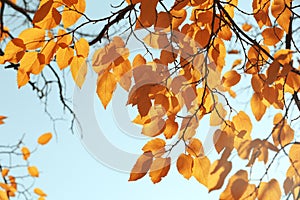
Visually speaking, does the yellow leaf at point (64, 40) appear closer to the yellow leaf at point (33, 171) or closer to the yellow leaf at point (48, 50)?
the yellow leaf at point (48, 50)

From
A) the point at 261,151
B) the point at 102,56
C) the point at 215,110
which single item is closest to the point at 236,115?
the point at 215,110

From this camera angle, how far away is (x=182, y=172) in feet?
2.69

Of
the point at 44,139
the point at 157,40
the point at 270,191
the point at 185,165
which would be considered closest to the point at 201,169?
the point at 185,165

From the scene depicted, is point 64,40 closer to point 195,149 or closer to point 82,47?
point 82,47

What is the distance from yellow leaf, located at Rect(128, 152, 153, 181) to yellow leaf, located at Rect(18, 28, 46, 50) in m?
0.28

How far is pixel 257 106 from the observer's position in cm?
86

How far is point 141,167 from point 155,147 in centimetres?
6

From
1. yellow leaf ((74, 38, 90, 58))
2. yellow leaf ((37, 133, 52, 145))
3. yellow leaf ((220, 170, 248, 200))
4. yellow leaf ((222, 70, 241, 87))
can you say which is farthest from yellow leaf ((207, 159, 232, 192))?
yellow leaf ((37, 133, 52, 145))

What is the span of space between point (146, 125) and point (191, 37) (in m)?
0.21

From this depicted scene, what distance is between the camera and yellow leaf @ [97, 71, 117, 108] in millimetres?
827

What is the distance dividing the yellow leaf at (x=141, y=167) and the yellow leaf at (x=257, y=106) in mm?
219

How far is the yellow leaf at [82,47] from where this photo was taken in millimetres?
858

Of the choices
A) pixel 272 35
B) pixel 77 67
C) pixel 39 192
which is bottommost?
pixel 39 192

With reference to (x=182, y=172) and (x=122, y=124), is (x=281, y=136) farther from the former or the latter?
(x=122, y=124)
